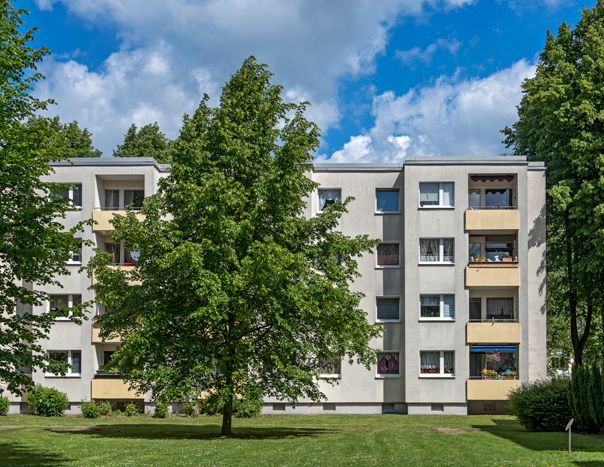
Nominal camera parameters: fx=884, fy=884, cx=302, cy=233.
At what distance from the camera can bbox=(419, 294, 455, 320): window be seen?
46.4 meters

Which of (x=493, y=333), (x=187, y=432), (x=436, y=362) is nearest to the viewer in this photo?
(x=187, y=432)

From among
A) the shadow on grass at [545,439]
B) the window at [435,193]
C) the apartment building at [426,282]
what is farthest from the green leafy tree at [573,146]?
the shadow on grass at [545,439]

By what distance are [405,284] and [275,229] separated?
17.5 metres

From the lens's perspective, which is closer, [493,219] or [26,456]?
[26,456]

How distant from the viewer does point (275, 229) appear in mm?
30391

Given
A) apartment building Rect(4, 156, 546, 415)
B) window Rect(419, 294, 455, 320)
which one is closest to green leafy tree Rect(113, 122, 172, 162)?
apartment building Rect(4, 156, 546, 415)

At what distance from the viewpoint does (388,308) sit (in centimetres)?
4766

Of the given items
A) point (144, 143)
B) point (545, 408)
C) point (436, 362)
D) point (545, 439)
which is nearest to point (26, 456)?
point (545, 439)

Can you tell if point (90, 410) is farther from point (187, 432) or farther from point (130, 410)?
point (187, 432)

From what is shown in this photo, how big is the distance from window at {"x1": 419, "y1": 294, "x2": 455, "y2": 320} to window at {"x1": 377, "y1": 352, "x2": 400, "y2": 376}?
2712 millimetres

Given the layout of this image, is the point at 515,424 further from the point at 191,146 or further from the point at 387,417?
the point at 191,146

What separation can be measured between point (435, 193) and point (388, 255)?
4.18m

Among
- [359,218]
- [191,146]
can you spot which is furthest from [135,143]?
[191,146]

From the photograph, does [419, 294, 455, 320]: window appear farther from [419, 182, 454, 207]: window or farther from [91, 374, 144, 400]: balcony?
[91, 374, 144, 400]: balcony
